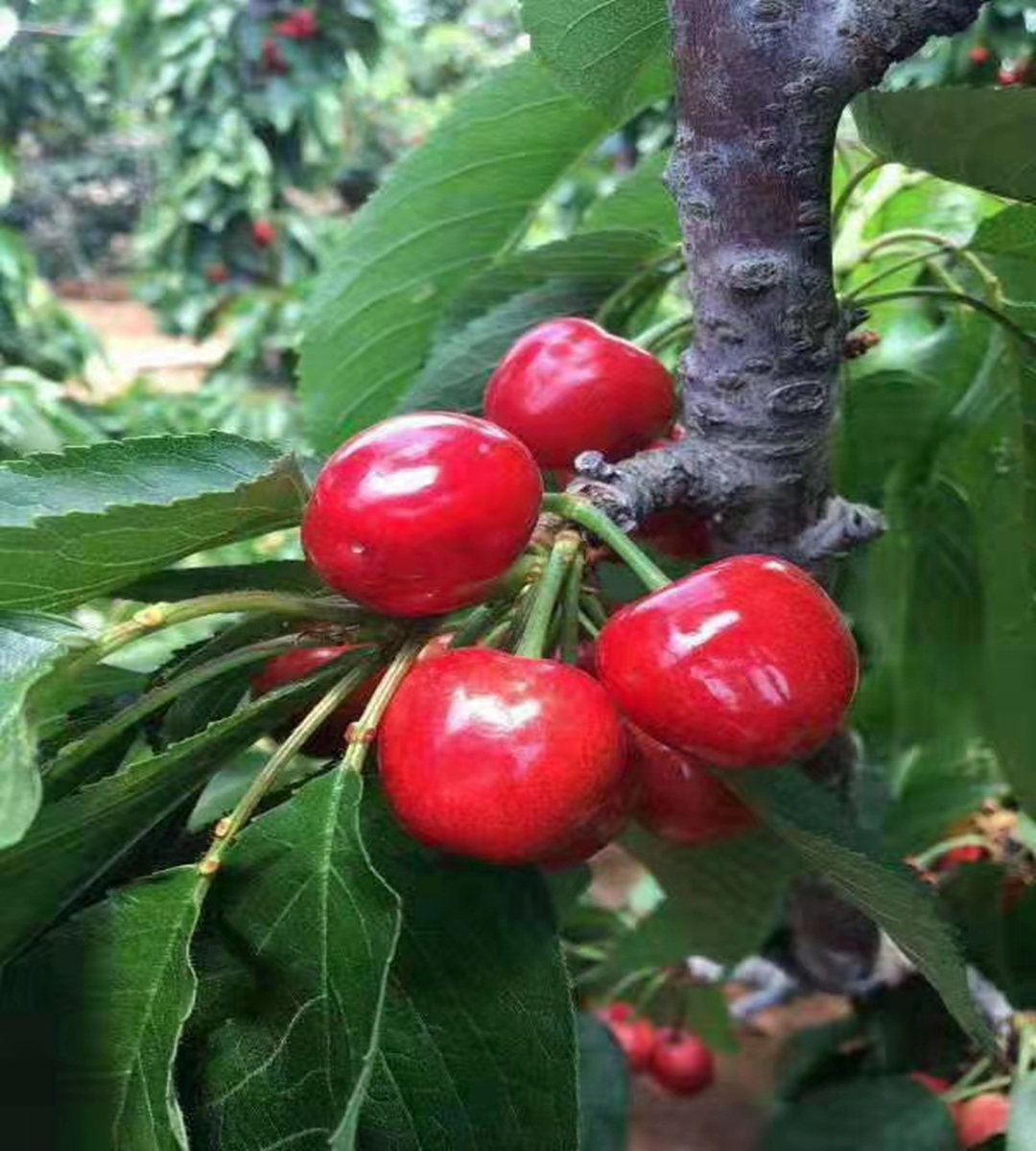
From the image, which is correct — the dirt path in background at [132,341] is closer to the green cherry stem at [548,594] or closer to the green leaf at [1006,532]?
the green leaf at [1006,532]

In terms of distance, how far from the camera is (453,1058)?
41 centimetres

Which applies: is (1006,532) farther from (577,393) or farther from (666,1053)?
(666,1053)

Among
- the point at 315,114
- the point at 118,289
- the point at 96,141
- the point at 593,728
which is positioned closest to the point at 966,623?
the point at 593,728

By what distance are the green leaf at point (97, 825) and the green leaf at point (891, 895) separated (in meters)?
0.16

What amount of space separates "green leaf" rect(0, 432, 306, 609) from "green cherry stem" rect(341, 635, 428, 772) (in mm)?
57

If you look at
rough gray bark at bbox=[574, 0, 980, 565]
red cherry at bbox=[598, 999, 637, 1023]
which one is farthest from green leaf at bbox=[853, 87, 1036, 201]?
red cherry at bbox=[598, 999, 637, 1023]

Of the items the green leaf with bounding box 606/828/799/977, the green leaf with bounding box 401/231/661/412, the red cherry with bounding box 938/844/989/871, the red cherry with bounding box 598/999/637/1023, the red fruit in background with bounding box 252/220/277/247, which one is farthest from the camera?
the red fruit in background with bounding box 252/220/277/247

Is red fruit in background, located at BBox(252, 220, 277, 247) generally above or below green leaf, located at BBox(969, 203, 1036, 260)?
below

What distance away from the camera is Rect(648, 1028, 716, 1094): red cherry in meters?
1.59

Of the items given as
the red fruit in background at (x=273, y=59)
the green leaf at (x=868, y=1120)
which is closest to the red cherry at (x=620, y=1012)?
the green leaf at (x=868, y=1120)

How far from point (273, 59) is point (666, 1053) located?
3723 mm

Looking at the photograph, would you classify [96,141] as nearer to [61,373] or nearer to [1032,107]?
[61,373]

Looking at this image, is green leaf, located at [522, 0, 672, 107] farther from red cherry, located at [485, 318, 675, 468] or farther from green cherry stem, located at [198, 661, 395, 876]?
green cherry stem, located at [198, 661, 395, 876]

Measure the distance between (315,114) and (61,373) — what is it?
125 cm
